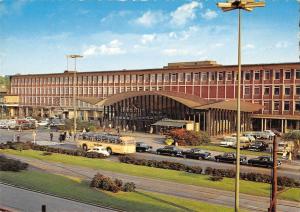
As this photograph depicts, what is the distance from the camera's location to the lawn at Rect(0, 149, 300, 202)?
29.7 meters

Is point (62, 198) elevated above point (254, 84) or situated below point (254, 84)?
below

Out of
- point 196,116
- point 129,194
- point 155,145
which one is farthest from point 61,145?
point 129,194

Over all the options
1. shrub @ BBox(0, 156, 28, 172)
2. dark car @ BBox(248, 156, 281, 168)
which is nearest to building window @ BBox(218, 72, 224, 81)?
dark car @ BBox(248, 156, 281, 168)

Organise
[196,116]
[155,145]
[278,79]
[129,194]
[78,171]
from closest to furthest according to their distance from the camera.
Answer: [129,194] → [78,171] → [155,145] → [196,116] → [278,79]

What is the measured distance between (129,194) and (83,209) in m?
4.80

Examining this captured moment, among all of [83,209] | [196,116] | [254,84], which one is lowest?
[83,209]

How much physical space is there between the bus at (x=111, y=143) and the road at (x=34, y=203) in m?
20.6

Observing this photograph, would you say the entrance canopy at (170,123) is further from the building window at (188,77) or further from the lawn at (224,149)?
the building window at (188,77)

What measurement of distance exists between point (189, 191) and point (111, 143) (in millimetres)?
20660

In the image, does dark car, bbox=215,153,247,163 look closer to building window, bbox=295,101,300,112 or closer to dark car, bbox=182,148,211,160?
dark car, bbox=182,148,211,160

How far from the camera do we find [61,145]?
187 ft

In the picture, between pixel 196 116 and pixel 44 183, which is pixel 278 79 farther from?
pixel 44 183

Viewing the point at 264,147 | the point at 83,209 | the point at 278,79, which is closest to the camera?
the point at 83,209

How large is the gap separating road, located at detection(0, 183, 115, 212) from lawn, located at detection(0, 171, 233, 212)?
32.7 inches
